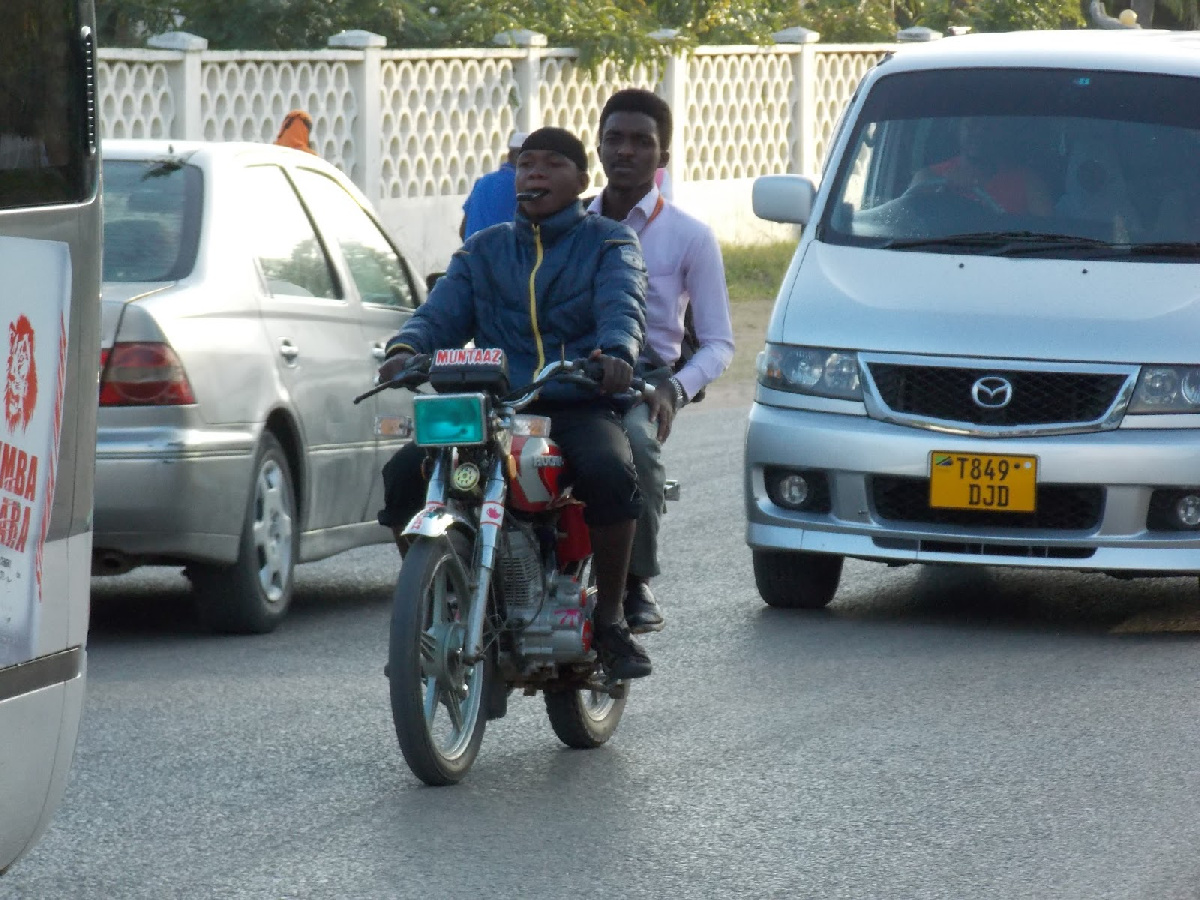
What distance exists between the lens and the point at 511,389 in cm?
670

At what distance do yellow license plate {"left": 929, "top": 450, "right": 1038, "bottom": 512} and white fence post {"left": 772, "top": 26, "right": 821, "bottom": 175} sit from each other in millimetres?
20600

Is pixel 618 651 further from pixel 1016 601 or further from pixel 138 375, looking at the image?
pixel 1016 601

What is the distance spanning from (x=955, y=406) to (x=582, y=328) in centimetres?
234

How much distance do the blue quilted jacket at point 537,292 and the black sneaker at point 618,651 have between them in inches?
24.7

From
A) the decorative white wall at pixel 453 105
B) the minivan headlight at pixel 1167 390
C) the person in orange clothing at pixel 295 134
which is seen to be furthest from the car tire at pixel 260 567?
the decorative white wall at pixel 453 105

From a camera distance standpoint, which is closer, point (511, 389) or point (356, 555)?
point (511, 389)

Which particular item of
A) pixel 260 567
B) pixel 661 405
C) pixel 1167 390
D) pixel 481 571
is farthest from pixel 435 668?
pixel 1167 390

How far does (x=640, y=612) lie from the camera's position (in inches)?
277

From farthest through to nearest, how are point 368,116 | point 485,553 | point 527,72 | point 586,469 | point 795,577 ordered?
point 527,72
point 368,116
point 795,577
point 586,469
point 485,553

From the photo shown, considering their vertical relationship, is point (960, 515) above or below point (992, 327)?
below

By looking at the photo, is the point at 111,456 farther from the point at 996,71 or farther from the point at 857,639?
the point at 996,71

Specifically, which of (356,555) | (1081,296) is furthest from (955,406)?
(356,555)

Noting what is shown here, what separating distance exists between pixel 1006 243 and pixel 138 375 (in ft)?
10.4

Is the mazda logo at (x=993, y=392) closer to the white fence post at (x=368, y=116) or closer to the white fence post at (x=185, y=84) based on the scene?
the white fence post at (x=185, y=84)
